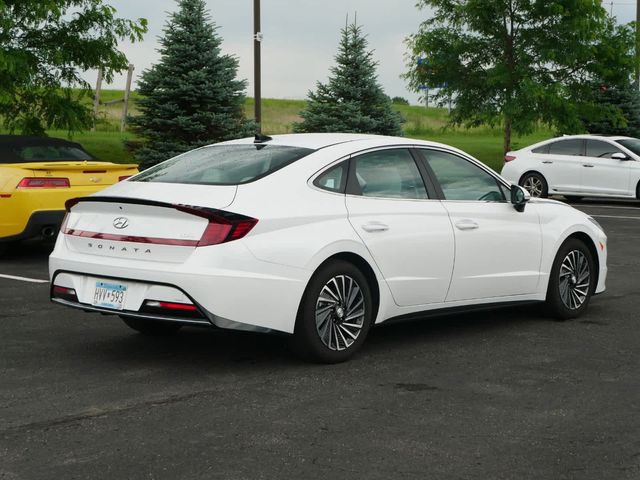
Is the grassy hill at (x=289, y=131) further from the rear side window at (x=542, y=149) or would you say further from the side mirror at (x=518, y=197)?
the side mirror at (x=518, y=197)

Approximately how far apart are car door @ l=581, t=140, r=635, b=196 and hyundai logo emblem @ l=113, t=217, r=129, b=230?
18.2 metres

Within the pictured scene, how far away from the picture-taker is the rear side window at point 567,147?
78.8ft

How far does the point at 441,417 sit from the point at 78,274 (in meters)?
2.60

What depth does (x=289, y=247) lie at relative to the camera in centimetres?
668

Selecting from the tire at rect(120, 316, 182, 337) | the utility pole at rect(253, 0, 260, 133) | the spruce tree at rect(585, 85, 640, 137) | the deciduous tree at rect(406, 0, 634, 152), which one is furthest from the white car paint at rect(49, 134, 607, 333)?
the spruce tree at rect(585, 85, 640, 137)

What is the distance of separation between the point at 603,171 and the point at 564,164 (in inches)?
36.5

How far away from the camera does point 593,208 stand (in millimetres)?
22766

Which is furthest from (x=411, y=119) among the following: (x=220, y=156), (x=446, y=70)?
(x=220, y=156)

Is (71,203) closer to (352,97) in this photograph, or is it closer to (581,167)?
(581,167)

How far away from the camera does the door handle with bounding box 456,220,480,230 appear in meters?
7.88

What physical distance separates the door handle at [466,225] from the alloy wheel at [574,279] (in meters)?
1.23

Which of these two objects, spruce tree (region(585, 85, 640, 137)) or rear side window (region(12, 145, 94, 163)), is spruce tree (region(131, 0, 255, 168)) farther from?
spruce tree (region(585, 85, 640, 137))

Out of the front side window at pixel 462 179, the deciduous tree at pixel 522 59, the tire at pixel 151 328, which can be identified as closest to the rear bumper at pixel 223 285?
the tire at pixel 151 328

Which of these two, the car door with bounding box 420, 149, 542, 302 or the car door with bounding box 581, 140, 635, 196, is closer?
the car door with bounding box 420, 149, 542, 302
